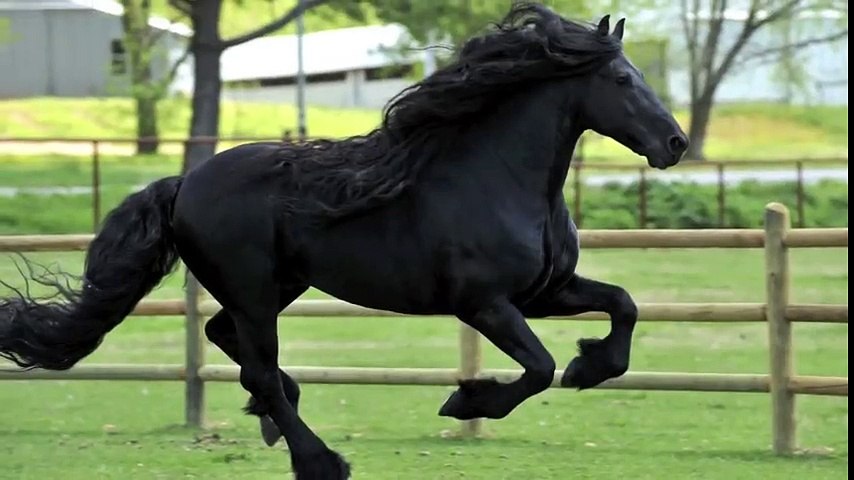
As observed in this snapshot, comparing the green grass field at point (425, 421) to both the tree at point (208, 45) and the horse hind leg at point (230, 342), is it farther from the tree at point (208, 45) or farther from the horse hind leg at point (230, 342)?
the tree at point (208, 45)

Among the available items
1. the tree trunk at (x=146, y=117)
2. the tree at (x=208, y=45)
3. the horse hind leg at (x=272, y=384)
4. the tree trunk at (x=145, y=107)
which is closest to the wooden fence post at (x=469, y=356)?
the horse hind leg at (x=272, y=384)

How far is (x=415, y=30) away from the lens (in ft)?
71.5

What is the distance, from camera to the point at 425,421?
883cm

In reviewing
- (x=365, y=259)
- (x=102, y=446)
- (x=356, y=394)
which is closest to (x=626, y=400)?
(x=356, y=394)

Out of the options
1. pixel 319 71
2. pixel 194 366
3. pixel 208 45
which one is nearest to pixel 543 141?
pixel 194 366

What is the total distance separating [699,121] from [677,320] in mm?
24279

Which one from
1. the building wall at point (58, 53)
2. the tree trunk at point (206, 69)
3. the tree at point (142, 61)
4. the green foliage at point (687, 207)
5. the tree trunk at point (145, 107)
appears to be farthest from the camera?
the building wall at point (58, 53)

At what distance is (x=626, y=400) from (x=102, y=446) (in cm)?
359

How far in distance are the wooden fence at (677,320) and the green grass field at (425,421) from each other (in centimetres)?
31

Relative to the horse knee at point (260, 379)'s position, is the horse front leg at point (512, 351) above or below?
above

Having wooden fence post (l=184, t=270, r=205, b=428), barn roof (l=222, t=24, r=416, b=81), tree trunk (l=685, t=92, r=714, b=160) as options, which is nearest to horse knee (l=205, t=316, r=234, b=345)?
wooden fence post (l=184, t=270, r=205, b=428)

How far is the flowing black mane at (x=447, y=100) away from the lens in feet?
17.1

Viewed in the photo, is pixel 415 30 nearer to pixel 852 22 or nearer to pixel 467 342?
pixel 467 342

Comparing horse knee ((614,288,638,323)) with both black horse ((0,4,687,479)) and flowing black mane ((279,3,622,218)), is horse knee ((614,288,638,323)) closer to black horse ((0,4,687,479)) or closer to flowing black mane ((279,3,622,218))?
black horse ((0,4,687,479))
